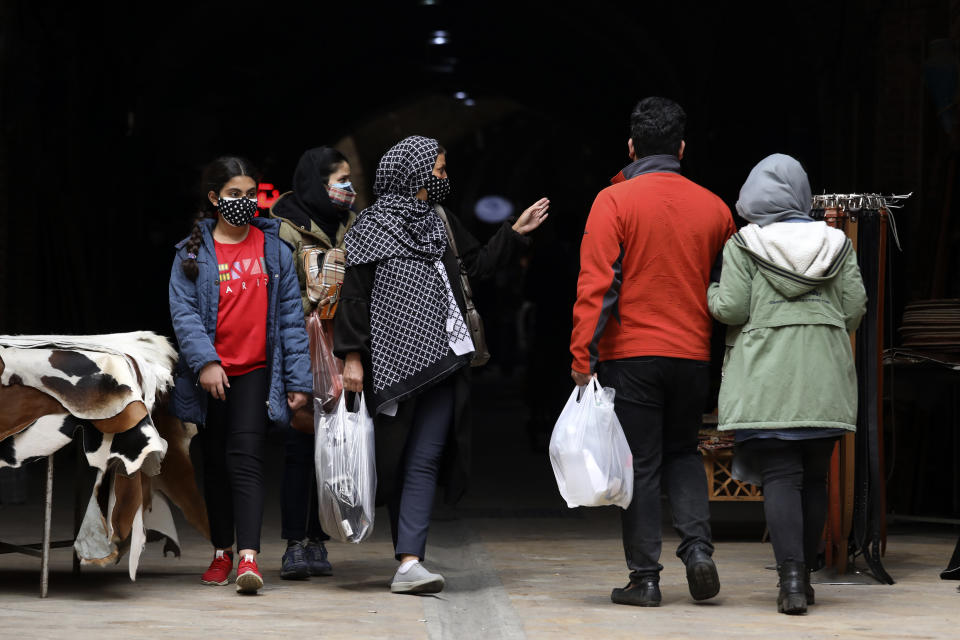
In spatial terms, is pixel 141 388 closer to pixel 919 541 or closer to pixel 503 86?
pixel 919 541

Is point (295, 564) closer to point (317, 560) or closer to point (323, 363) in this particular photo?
point (317, 560)

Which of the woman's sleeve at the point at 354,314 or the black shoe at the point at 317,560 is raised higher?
the woman's sleeve at the point at 354,314

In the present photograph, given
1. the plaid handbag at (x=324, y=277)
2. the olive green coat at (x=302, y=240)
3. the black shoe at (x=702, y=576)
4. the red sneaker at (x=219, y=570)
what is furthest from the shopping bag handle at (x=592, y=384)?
the red sneaker at (x=219, y=570)

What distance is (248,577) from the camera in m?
5.66

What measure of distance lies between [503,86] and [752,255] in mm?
24587

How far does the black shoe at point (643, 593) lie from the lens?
554cm

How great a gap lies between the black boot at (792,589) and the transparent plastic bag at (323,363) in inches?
70.4

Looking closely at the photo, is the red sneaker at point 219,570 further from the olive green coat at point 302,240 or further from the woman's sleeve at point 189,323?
the olive green coat at point 302,240

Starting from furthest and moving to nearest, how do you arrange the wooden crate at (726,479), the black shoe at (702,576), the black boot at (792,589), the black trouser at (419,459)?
the wooden crate at (726,479) → the black trouser at (419,459) → the black shoe at (702,576) → the black boot at (792,589)

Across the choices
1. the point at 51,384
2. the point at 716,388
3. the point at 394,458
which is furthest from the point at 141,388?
the point at 716,388

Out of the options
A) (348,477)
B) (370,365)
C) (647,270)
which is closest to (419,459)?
(348,477)

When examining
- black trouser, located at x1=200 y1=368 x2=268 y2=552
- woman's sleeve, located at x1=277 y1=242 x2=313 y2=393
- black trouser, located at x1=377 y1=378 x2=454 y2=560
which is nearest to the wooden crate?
black trouser, located at x1=377 y1=378 x2=454 y2=560

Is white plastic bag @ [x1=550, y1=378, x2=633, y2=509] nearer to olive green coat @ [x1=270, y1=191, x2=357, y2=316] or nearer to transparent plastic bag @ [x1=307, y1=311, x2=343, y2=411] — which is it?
transparent plastic bag @ [x1=307, y1=311, x2=343, y2=411]

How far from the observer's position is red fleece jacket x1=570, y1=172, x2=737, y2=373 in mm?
5500
